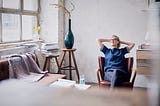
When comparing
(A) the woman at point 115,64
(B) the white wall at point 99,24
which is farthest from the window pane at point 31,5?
(A) the woman at point 115,64

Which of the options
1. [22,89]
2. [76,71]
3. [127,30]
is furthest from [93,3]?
[22,89]

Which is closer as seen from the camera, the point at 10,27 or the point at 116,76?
the point at 116,76

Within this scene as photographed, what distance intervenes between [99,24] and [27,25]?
1.42 metres

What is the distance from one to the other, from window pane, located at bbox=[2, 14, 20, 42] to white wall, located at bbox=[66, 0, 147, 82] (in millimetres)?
1165

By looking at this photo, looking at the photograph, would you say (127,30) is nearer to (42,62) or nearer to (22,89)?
(42,62)

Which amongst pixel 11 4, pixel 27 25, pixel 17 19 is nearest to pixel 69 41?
pixel 27 25

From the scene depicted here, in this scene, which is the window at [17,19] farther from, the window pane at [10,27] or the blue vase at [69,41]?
the blue vase at [69,41]

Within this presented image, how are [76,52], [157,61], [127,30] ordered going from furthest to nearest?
[76,52] → [127,30] → [157,61]

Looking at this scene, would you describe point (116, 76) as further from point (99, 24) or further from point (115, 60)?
point (99, 24)

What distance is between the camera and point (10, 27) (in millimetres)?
4219

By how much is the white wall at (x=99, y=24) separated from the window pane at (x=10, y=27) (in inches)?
45.9

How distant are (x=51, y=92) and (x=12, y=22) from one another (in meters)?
3.95

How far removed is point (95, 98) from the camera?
519 millimetres

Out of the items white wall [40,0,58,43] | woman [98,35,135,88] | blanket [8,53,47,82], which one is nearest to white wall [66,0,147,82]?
white wall [40,0,58,43]
